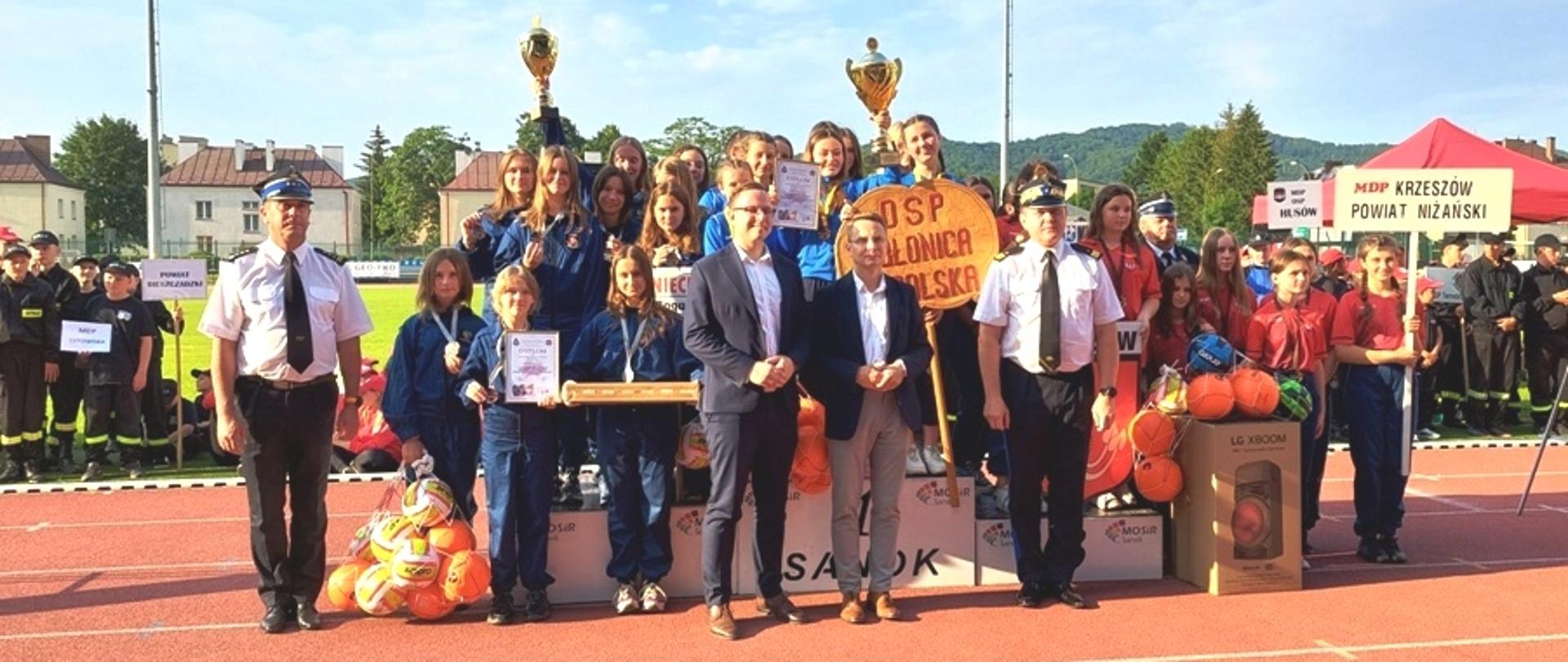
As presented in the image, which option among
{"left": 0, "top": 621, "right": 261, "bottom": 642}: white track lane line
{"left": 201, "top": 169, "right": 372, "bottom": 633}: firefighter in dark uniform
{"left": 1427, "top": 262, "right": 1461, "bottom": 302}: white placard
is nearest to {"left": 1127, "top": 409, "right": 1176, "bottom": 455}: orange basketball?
{"left": 201, "top": 169, "right": 372, "bottom": 633}: firefighter in dark uniform

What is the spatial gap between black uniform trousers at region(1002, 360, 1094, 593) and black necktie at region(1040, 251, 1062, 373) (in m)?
0.11

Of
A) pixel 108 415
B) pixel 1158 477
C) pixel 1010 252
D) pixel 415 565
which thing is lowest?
pixel 415 565

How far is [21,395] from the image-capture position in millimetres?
9742

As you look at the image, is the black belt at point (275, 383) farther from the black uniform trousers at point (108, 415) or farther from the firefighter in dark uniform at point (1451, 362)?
→ the firefighter in dark uniform at point (1451, 362)

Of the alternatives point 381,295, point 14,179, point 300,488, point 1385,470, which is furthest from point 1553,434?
point 14,179

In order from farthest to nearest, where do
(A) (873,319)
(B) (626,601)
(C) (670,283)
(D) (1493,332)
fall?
(D) (1493,332)
(C) (670,283)
(B) (626,601)
(A) (873,319)

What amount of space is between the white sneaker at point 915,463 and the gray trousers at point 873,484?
0.51m

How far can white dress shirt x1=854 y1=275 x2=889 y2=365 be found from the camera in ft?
17.4

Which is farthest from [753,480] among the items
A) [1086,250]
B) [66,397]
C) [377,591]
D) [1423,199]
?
[66,397]

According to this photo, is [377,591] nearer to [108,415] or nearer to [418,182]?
[108,415]

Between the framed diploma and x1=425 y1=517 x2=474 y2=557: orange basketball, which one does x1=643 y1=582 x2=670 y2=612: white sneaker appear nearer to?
x1=425 y1=517 x2=474 y2=557: orange basketball

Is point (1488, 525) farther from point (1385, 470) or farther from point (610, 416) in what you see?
point (610, 416)

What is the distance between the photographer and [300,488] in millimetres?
5449

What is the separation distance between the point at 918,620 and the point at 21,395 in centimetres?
828
